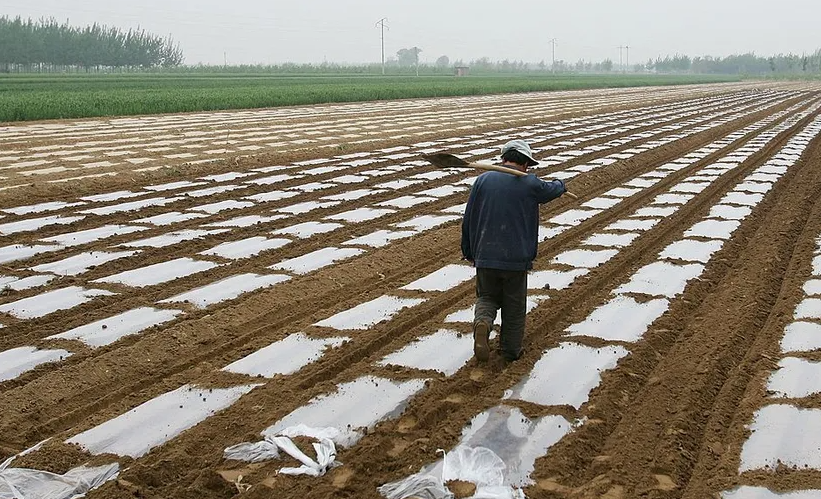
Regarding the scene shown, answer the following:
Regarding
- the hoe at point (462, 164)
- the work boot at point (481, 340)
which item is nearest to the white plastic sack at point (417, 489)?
the work boot at point (481, 340)

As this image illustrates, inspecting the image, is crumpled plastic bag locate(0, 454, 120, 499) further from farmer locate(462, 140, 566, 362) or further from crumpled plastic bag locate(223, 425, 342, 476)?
farmer locate(462, 140, 566, 362)

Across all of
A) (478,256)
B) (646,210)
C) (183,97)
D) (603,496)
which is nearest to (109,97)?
(183,97)

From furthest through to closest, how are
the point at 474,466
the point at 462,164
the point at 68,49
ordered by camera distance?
the point at 68,49, the point at 462,164, the point at 474,466

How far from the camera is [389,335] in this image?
5.74 metres

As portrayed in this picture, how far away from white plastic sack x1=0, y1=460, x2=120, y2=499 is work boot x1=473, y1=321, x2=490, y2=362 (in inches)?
85.1

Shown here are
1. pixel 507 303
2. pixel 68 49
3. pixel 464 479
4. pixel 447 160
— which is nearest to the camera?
pixel 464 479

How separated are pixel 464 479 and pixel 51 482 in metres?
1.75

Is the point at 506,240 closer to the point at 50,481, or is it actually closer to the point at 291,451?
the point at 291,451

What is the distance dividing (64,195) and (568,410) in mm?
8456

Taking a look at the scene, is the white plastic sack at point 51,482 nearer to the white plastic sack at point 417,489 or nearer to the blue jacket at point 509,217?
the white plastic sack at point 417,489

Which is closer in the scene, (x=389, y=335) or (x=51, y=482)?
(x=51, y=482)

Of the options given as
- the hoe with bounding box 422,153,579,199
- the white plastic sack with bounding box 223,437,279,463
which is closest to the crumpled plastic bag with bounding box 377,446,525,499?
the white plastic sack with bounding box 223,437,279,463

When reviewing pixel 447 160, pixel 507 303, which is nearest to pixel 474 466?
pixel 507 303

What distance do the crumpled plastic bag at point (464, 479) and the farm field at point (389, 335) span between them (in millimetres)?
70
